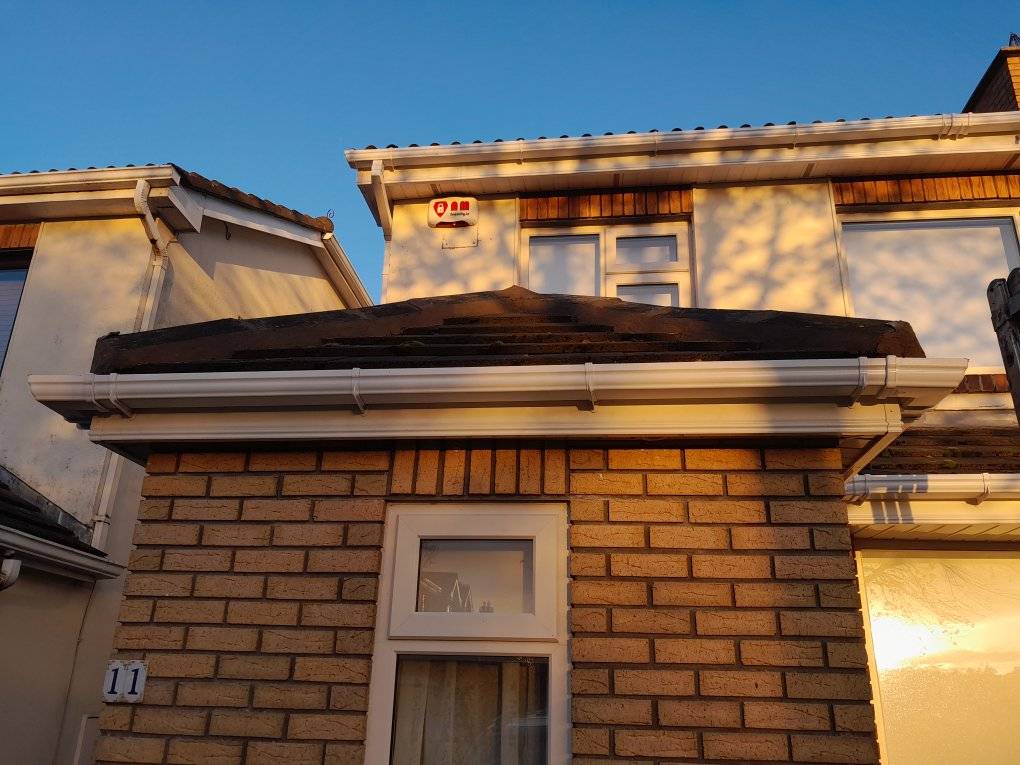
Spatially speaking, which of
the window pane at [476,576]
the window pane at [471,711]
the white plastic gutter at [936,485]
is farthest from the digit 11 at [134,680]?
the white plastic gutter at [936,485]

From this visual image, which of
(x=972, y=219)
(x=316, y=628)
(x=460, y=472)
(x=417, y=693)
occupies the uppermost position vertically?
(x=972, y=219)

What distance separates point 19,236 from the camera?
851 cm

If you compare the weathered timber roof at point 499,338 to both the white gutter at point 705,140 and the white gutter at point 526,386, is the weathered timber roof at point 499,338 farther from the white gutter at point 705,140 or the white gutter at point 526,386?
the white gutter at point 705,140

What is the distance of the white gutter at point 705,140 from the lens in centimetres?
726

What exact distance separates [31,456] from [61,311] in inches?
59.0

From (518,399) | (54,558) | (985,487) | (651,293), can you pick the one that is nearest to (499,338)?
(518,399)

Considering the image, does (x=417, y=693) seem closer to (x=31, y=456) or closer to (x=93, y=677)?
(x=93, y=677)

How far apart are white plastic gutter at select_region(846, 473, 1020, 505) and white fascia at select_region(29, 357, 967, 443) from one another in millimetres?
1279

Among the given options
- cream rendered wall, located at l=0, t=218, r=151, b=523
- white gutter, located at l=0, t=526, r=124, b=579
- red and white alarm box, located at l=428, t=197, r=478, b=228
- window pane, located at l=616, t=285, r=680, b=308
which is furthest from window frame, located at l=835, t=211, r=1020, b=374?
white gutter, located at l=0, t=526, r=124, b=579

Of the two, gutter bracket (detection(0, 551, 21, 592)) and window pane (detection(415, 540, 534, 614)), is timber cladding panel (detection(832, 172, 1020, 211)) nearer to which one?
window pane (detection(415, 540, 534, 614))

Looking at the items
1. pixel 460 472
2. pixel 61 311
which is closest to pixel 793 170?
pixel 460 472

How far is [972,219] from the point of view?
7.48m

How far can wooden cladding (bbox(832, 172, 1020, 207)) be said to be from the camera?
7398mm

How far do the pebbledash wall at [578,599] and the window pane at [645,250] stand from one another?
14.3 ft
